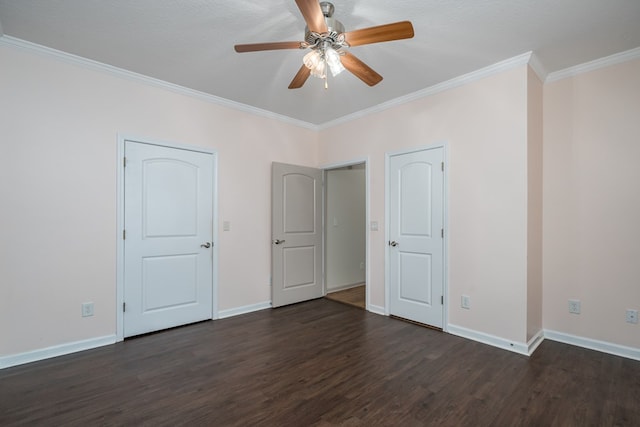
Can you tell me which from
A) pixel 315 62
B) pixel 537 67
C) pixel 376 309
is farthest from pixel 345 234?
pixel 315 62

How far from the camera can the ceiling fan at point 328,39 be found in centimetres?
178

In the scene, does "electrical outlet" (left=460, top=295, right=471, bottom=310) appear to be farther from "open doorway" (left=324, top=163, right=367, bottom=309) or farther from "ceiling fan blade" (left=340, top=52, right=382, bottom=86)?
"ceiling fan blade" (left=340, top=52, right=382, bottom=86)

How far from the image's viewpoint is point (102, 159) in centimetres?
292

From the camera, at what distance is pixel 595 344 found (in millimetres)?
2785

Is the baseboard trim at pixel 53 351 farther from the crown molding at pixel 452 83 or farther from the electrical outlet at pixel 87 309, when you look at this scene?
the crown molding at pixel 452 83

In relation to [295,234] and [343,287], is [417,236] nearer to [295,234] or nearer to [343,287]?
[295,234]

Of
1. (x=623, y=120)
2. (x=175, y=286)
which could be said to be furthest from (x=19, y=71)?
(x=623, y=120)

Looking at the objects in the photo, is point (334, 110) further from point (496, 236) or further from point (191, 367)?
point (191, 367)

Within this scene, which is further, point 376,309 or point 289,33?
point 376,309

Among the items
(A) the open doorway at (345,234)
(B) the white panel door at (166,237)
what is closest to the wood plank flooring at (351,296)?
(A) the open doorway at (345,234)

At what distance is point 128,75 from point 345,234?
3669mm

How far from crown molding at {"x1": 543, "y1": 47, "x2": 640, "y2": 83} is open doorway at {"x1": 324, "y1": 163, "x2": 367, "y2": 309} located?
96.5 inches

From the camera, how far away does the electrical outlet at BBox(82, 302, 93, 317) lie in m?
2.80

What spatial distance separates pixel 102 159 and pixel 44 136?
441mm
